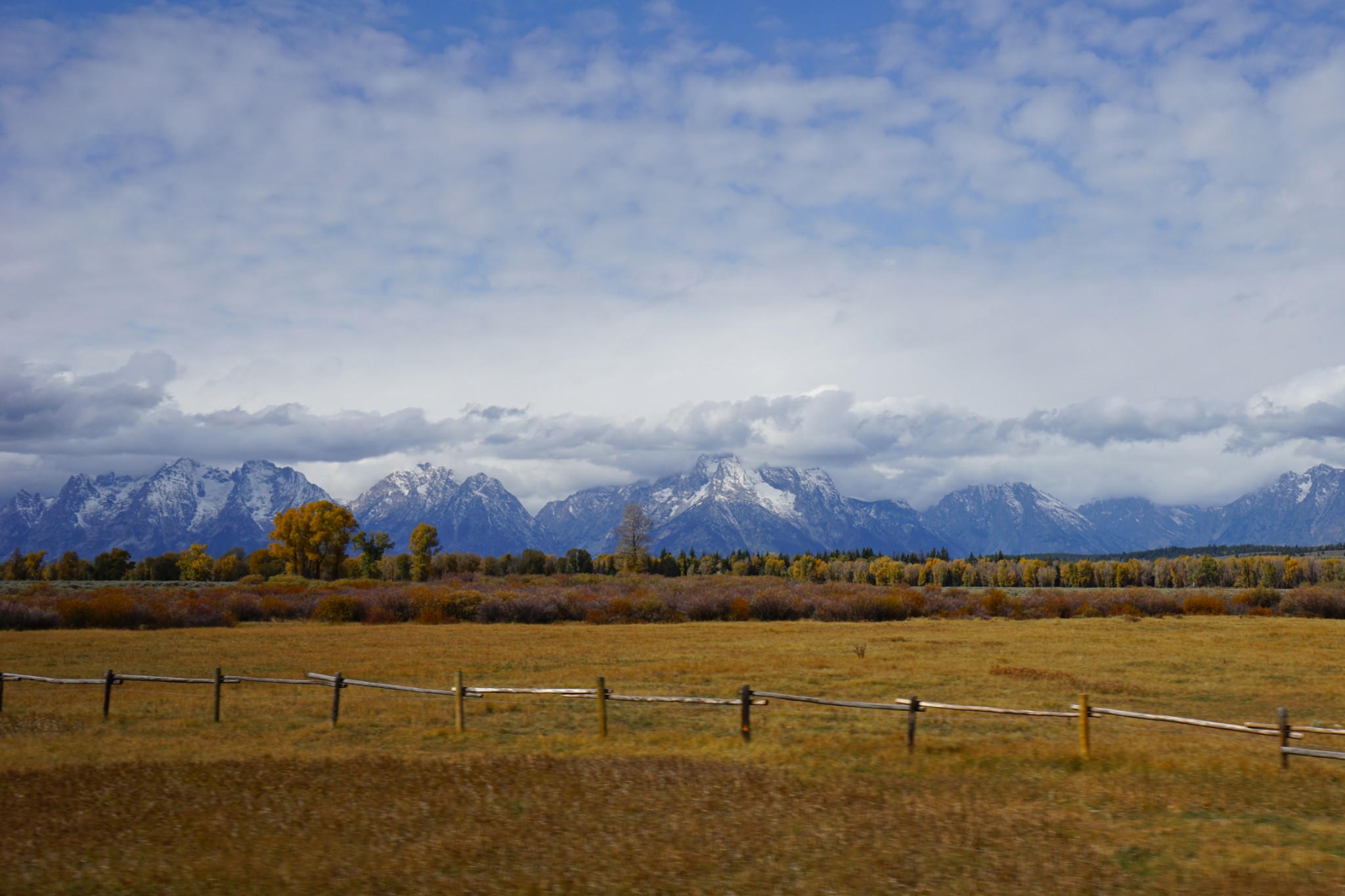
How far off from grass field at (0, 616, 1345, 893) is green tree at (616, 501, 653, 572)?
10281 cm

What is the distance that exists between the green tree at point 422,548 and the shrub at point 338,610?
61.9 m

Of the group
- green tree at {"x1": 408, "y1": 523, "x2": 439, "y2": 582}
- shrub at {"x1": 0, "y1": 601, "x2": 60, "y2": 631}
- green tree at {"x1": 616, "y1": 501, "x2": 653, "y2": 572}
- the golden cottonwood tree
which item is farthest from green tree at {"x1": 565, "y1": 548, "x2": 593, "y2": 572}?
shrub at {"x1": 0, "y1": 601, "x2": 60, "y2": 631}

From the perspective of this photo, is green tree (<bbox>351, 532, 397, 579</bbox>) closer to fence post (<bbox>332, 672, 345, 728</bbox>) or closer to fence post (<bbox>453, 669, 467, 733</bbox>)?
fence post (<bbox>332, 672, 345, 728</bbox>)

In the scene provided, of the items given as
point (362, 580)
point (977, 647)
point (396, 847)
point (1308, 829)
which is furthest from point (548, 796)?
point (362, 580)

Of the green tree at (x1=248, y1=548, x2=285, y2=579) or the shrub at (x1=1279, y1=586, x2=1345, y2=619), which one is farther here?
the green tree at (x1=248, y1=548, x2=285, y2=579)

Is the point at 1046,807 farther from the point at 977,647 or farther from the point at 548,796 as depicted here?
the point at 977,647

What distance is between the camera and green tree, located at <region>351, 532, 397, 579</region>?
127 meters

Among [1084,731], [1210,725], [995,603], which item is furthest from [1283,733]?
[995,603]

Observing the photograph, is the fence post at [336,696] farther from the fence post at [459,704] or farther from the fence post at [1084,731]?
the fence post at [1084,731]

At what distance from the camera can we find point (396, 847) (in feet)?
39.0

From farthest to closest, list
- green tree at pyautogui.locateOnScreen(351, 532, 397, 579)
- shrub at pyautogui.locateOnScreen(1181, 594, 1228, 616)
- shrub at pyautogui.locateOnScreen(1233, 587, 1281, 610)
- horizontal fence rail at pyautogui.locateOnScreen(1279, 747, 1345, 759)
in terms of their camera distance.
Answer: green tree at pyautogui.locateOnScreen(351, 532, 397, 579), shrub at pyautogui.locateOnScreen(1233, 587, 1281, 610), shrub at pyautogui.locateOnScreen(1181, 594, 1228, 616), horizontal fence rail at pyautogui.locateOnScreen(1279, 747, 1345, 759)

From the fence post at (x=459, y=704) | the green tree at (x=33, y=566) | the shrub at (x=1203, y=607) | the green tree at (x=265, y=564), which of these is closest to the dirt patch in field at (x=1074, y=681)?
the fence post at (x=459, y=704)

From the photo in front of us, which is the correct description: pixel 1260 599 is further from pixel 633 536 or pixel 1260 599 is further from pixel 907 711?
pixel 633 536

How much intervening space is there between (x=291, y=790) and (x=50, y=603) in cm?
5306
